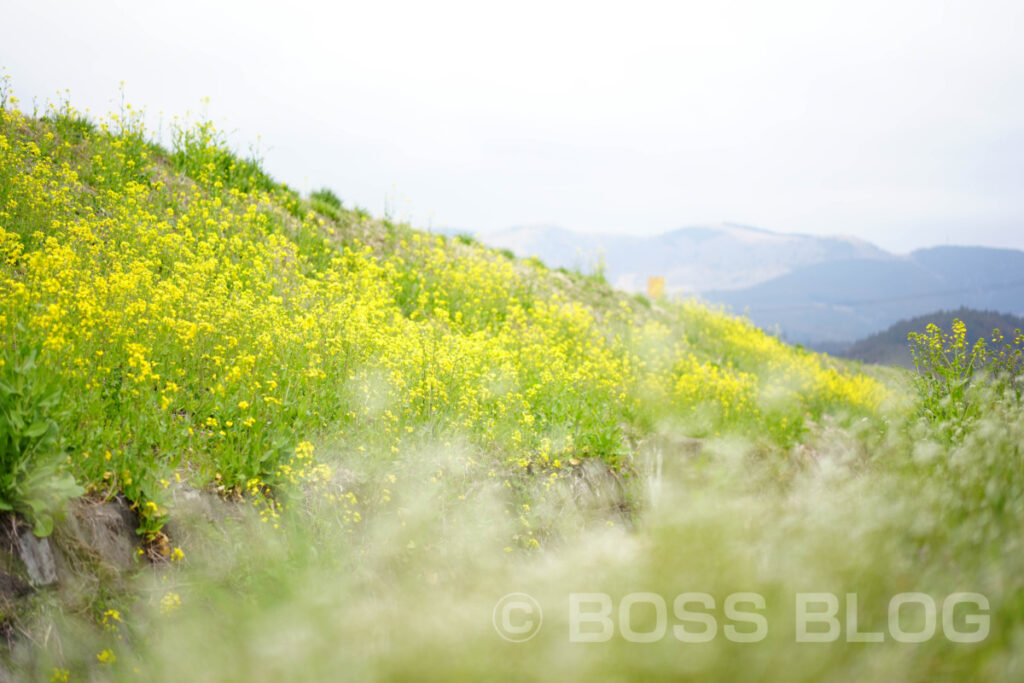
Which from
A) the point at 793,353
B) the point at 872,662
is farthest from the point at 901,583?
the point at 793,353

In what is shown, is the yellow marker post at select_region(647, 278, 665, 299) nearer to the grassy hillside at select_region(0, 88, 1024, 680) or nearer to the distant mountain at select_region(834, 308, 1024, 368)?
the distant mountain at select_region(834, 308, 1024, 368)

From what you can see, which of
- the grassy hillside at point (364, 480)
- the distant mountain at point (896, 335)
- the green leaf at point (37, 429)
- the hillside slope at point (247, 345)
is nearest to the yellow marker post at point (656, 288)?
the distant mountain at point (896, 335)

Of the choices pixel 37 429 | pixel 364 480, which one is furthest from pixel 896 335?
pixel 37 429

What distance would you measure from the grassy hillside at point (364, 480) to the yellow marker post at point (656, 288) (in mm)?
8735

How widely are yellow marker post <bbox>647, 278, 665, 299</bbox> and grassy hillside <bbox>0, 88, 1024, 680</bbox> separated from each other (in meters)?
8.74

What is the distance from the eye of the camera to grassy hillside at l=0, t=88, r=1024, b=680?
72.7 inches

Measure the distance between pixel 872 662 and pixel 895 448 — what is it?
2941 mm

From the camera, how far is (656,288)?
17.1 m

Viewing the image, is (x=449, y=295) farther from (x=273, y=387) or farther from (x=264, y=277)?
(x=273, y=387)

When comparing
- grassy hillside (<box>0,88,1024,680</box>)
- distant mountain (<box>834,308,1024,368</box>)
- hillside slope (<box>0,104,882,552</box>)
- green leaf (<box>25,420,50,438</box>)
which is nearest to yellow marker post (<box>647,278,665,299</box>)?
distant mountain (<box>834,308,1024,368</box>)

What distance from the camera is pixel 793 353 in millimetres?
15828

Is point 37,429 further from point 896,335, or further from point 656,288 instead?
point 896,335

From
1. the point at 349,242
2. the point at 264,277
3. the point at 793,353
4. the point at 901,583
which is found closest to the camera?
the point at 901,583

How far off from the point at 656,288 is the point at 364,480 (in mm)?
14341
